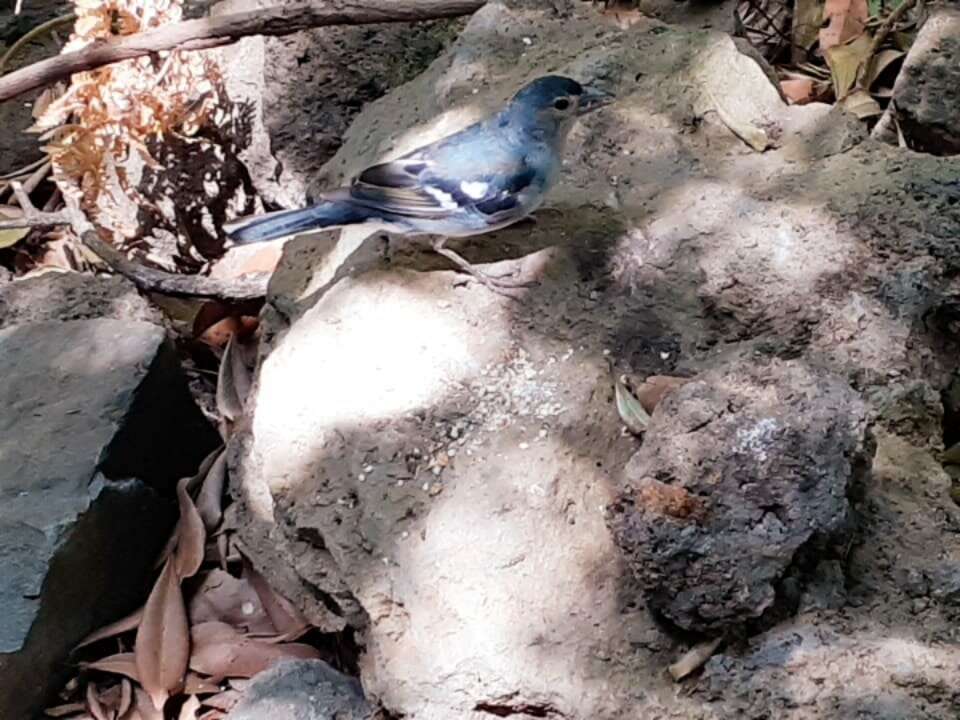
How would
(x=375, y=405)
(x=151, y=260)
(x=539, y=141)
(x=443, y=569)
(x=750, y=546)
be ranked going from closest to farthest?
1. (x=750, y=546)
2. (x=443, y=569)
3. (x=375, y=405)
4. (x=539, y=141)
5. (x=151, y=260)

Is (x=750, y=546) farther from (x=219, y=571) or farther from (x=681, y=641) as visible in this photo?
(x=219, y=571)

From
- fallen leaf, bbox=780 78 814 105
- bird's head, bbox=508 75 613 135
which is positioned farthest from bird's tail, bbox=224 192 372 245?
fallen leaf, bbox=780 78 814 105

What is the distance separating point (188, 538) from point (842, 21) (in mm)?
3297

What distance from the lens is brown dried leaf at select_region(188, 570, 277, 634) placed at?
12.6ft

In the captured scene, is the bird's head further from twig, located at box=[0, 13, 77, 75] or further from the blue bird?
twig, located at box=[0, 13, 77, 75]

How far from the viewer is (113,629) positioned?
3.79m

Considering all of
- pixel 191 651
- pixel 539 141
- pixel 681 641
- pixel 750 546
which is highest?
pixel 539 141

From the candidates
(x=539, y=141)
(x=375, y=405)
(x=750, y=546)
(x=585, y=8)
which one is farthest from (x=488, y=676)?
(x=585, y=8)

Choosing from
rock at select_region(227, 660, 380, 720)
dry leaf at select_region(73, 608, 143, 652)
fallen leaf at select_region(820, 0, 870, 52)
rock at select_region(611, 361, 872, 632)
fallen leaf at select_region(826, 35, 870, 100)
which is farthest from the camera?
fallen leaf at select_region(820, 0, 870, 52)

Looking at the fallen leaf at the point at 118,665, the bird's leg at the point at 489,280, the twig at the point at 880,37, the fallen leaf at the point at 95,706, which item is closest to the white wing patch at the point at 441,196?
the bird's leg at the point at 489,280

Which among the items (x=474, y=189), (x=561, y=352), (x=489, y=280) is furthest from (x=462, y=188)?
(x=561, y=352)

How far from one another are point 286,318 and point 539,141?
3.05 feet

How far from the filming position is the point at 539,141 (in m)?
3.74

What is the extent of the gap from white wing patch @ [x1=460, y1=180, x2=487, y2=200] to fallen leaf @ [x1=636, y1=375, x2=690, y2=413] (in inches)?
30.9
